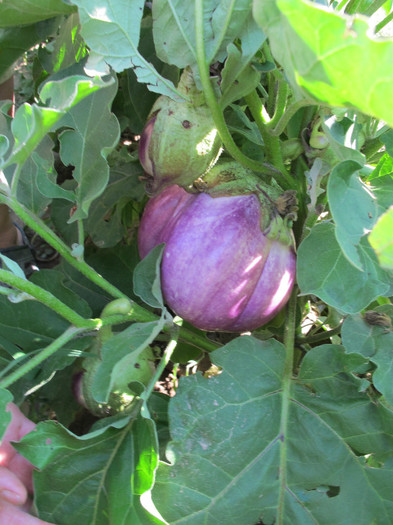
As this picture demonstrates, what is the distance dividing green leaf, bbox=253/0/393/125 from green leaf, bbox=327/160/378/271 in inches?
3.4

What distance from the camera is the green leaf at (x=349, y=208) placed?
52cm

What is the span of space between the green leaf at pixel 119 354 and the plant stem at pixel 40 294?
0.12 ft

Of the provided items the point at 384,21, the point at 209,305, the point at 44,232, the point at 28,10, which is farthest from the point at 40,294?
the point at 384,21

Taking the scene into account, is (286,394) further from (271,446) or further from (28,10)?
(28,10)

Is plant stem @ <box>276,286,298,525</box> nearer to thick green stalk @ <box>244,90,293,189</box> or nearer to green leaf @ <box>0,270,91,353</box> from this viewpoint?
thick green stalk @ <box>244,90,293,189</box>

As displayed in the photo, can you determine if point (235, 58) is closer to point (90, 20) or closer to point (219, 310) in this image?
point (90, 20)

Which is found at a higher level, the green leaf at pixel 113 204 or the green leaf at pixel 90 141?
the green leaf at pixel 90 141

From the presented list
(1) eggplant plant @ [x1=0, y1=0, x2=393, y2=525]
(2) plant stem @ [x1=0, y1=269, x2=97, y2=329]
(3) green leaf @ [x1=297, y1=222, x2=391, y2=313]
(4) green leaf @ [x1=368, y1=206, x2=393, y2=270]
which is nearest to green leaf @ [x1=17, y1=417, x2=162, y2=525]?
A: (1) eggplant plant @ [x1=0, y1=0, x2=393, y2=525]

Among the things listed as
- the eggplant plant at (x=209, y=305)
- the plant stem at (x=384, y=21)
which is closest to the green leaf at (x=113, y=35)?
the eggplant plant at (x=209, y=305)

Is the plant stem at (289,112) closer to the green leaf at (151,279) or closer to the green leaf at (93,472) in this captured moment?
the green leaf at (151,279)

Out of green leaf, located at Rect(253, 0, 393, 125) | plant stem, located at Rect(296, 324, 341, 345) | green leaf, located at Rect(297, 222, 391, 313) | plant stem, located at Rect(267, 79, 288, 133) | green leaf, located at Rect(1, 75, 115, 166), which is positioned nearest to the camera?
green leaf, located at Rect(253, 0, 393, 125)

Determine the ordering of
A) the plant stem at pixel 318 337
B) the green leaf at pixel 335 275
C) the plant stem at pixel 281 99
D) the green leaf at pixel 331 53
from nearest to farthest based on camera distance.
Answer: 1. the green leaf at pixel 331 53
2. the green leaf at pixel 335 275
3. the plant stem at pixel 281 99
4. the plant stem at pixel 318 337

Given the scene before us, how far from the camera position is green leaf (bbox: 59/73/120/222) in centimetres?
70

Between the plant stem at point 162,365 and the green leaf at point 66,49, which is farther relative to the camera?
the green leaf at point 66,49
